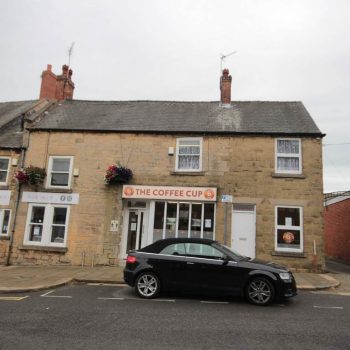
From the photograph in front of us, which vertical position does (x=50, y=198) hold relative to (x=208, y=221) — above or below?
above

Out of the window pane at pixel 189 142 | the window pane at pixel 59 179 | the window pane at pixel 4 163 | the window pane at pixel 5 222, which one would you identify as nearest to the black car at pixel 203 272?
the window pane at pixel 189 142

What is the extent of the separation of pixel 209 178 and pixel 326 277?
19.1 ft

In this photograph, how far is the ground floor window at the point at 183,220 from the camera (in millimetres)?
14516

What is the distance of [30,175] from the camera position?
Answer: 49.6 ft

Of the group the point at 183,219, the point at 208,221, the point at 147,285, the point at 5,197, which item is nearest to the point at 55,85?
the point at 5,197

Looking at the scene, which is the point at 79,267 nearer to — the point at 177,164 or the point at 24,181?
the point at 24,181

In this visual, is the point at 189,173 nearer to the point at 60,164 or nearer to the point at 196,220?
the point at 196,220

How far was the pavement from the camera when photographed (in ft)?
34.2

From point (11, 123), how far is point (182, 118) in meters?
8.93

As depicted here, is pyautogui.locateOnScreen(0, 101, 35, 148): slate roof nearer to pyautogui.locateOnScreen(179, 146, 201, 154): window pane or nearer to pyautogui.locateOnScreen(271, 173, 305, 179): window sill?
pyautogui.locateOnScreen(179, 146, 201, 154): window pane

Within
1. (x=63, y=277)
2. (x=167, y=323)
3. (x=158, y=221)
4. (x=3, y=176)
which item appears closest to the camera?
(x=167, y=323)

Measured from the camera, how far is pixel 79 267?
1428cm

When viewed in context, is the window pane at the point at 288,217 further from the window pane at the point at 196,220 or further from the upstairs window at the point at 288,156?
the window pane at the point at 196,220

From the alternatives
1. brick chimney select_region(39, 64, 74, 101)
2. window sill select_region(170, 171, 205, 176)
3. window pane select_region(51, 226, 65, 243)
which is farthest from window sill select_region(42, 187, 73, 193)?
brick chimney select_region(39, 64, 74, 101)
